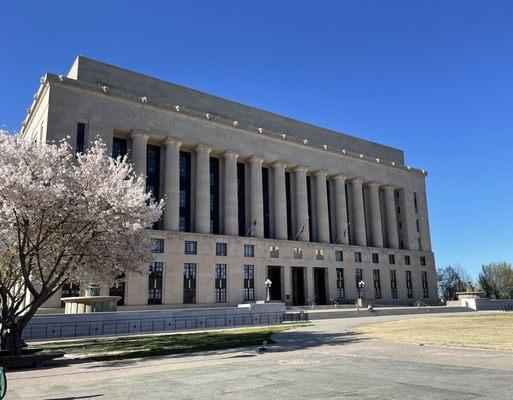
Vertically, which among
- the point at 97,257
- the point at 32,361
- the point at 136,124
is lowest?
the point at 32,361

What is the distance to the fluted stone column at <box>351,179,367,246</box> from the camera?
82188mm

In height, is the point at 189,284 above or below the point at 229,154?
below

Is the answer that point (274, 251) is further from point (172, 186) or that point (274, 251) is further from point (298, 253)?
point (172, 186)

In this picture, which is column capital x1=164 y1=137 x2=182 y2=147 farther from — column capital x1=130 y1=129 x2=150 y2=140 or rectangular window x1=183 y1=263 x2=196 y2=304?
rectangular window x1=183 y1=263 x2=196 y2=304

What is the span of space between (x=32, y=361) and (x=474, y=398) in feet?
55.3

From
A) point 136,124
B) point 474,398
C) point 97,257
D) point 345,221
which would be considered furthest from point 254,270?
point 474,398

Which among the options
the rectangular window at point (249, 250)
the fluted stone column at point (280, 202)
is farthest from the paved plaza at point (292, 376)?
the fluted stone column at point (280, 202)

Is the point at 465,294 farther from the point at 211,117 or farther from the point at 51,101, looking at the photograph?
the point at 51,101

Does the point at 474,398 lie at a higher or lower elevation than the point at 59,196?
lower

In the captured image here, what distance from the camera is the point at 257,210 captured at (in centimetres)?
6938

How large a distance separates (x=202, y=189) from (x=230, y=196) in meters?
4.80

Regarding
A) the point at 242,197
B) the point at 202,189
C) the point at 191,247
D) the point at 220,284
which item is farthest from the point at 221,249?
the point at 242,197

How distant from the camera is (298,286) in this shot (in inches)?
2921

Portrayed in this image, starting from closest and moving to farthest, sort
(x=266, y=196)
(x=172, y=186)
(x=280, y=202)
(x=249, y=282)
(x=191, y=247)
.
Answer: (x=191, y=247) → (x=172, y=186) → (x=249, y=282) → (x=280, y=202) → (x=266, y=196)
